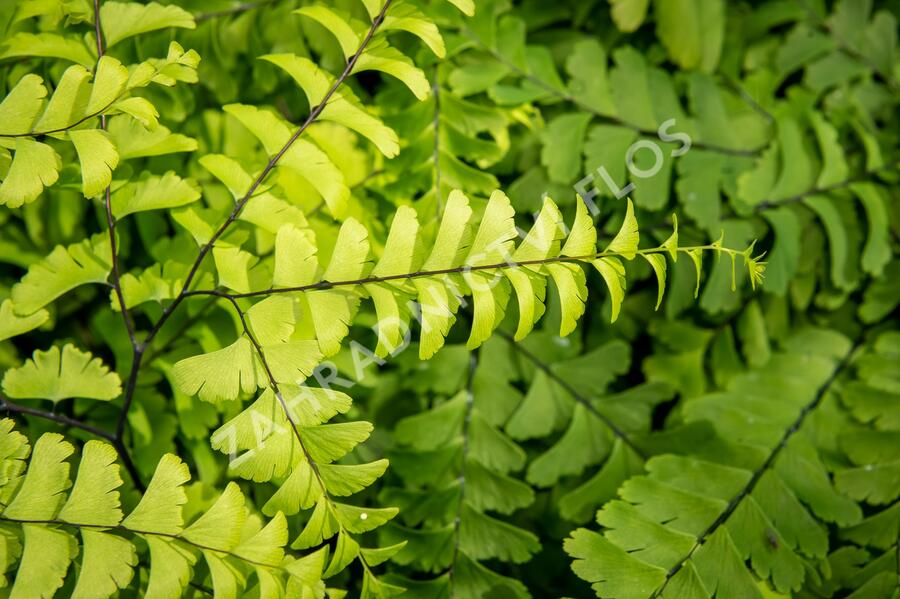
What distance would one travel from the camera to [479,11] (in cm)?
87

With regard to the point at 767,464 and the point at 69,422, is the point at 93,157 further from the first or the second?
the point at 767,464

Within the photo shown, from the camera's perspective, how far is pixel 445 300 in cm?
59

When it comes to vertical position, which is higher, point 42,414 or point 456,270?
point 456,270

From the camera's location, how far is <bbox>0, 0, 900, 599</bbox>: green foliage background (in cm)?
59

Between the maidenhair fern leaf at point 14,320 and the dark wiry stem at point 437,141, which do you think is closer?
the maidenhair fern leaf at point 14,320

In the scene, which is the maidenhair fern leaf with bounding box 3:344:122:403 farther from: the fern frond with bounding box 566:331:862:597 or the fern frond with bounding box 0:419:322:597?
the fern frond with bounding box 566:331:862:597

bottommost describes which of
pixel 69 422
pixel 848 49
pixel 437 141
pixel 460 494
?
pixel 460 494

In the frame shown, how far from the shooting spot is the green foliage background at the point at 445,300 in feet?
1.94

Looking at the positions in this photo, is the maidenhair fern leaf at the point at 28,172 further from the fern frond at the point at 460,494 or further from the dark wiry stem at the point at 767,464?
the dark wiry stem at the point at 767,464

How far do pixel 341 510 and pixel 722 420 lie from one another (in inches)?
21.6

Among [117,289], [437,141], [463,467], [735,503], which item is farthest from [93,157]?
[735,503]

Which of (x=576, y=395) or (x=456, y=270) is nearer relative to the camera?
(x=456, y=270)

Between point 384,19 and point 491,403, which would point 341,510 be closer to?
point 491,403

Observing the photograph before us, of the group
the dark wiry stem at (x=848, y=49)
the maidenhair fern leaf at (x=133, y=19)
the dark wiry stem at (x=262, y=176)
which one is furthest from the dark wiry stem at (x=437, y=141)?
A: the dark wiry stem at (x=848, y=49)
